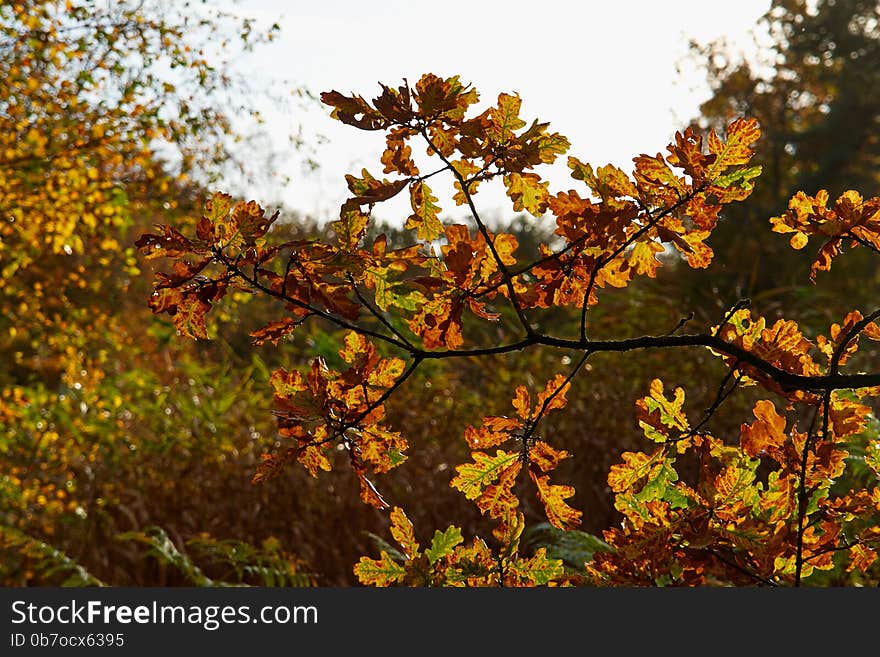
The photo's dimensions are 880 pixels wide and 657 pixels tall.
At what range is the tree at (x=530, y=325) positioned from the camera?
4.48ft

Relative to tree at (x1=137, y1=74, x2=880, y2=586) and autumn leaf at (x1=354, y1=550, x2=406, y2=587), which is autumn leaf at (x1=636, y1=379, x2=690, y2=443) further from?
autumn leaf at (x1=354, y1=550, x2=406, y2=587)

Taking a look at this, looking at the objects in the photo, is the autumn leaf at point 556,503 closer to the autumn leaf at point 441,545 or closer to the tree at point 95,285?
the autumn leaf at point 441,545

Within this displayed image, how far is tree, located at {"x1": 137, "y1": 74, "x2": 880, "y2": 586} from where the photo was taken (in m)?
1.37

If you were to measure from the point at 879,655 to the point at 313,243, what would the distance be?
107 cm

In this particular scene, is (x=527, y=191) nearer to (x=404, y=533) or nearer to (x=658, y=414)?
(x=658, y=414)

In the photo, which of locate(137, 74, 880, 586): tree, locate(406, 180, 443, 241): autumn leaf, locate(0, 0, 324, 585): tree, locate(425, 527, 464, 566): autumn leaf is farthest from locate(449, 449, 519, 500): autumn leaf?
locate(0, 0, 324, 585): tree

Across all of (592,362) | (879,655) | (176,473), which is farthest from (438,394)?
(879,655)

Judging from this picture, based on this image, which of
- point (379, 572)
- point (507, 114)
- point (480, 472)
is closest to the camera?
point (507, 114)

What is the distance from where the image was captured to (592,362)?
5.24 metres

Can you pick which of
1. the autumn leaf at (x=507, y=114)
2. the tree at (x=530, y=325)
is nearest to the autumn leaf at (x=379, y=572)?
the tree at (x=530, y=325)

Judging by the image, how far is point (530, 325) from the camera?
4.80 feet

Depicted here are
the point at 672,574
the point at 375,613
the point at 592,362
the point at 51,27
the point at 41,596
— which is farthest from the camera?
the point at 592,362

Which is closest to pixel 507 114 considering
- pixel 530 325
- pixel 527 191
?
pixel 527 191

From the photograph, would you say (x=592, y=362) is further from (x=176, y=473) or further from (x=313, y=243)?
(x=313, y=243)
